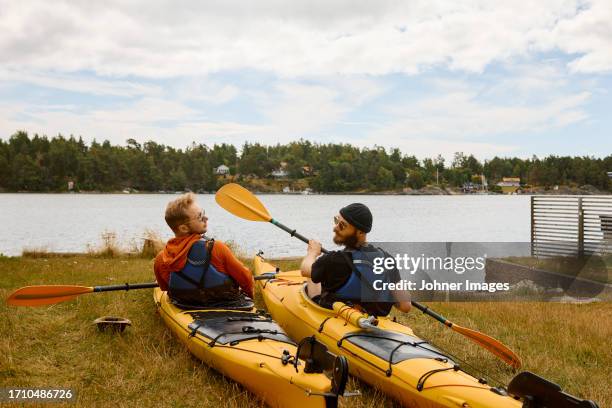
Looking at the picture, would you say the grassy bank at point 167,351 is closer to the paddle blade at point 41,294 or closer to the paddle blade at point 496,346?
the paddle blade at point 496,346

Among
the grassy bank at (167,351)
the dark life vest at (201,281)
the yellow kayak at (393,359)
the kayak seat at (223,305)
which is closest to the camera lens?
the yellow kayak at (393,359)

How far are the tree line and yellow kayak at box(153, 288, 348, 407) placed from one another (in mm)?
79200

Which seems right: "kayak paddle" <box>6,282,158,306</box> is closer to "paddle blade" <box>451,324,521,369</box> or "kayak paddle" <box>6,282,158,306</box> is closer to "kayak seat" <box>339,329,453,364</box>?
"kayak seat" <box>339,329,453,364</box>

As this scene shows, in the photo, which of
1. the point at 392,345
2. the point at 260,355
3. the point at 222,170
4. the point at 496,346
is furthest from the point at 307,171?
the point at 260,355

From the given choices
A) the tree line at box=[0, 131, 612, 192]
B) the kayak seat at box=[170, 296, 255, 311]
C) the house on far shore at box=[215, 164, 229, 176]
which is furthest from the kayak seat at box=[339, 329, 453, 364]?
the house on far shore at box=[215, 164, 229, 176]

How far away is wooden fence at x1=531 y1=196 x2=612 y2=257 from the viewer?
13.6 m

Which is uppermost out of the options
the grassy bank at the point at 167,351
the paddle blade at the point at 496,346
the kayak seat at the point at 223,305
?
the kayak seat at the point at 223,305

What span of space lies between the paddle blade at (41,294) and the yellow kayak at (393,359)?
2.53m

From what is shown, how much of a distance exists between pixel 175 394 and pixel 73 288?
2399 mm

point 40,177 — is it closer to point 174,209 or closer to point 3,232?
point 3,232

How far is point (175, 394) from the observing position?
15.5 ft

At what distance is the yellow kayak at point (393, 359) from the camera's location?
380 cm

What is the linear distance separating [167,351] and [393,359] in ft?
8.20

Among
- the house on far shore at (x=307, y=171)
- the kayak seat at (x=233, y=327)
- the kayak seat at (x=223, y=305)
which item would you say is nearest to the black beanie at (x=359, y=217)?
the kayak seat at (x=233, y=327)
